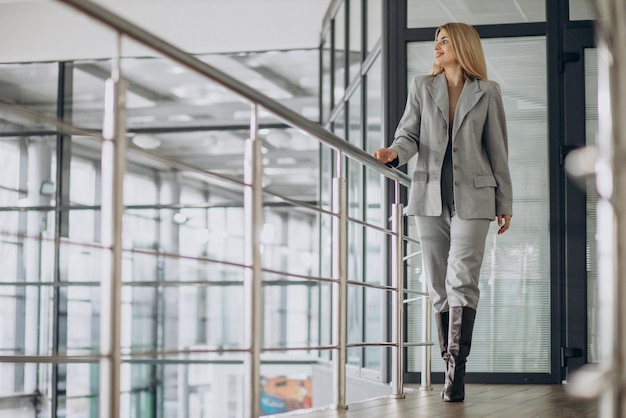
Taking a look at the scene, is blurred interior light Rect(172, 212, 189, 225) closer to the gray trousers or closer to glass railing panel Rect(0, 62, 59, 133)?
glass railing panel Rect(0, 62, 59, 133)

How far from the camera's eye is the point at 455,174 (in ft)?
10.3

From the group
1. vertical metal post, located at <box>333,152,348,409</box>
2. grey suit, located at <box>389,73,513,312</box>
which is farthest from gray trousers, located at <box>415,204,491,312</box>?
vertical metal post, located at <box>333,152,348,409</box>

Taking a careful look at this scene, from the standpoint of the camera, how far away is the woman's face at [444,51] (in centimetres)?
325

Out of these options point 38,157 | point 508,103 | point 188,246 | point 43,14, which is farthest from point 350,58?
point 188,246

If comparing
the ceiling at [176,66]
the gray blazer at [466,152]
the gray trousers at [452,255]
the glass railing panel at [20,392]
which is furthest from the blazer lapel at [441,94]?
the glass railing panel at [20,392]

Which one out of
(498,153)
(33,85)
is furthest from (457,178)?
(33,85)

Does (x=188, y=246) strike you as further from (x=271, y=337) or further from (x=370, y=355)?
(x=370, y=355)

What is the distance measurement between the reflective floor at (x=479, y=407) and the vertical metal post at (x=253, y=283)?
431 mm

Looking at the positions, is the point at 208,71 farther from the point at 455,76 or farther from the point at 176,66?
the point at 176,66

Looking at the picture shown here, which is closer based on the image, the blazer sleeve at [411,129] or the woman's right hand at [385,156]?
the woman's right hand at [385,156]

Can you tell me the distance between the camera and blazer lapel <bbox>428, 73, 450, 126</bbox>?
3.24 meters

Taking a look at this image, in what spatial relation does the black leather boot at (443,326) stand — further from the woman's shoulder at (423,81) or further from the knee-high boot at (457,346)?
the woman's shoulder at (423,81)

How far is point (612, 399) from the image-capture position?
2.35 ft

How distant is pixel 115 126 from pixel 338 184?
4.39ft
